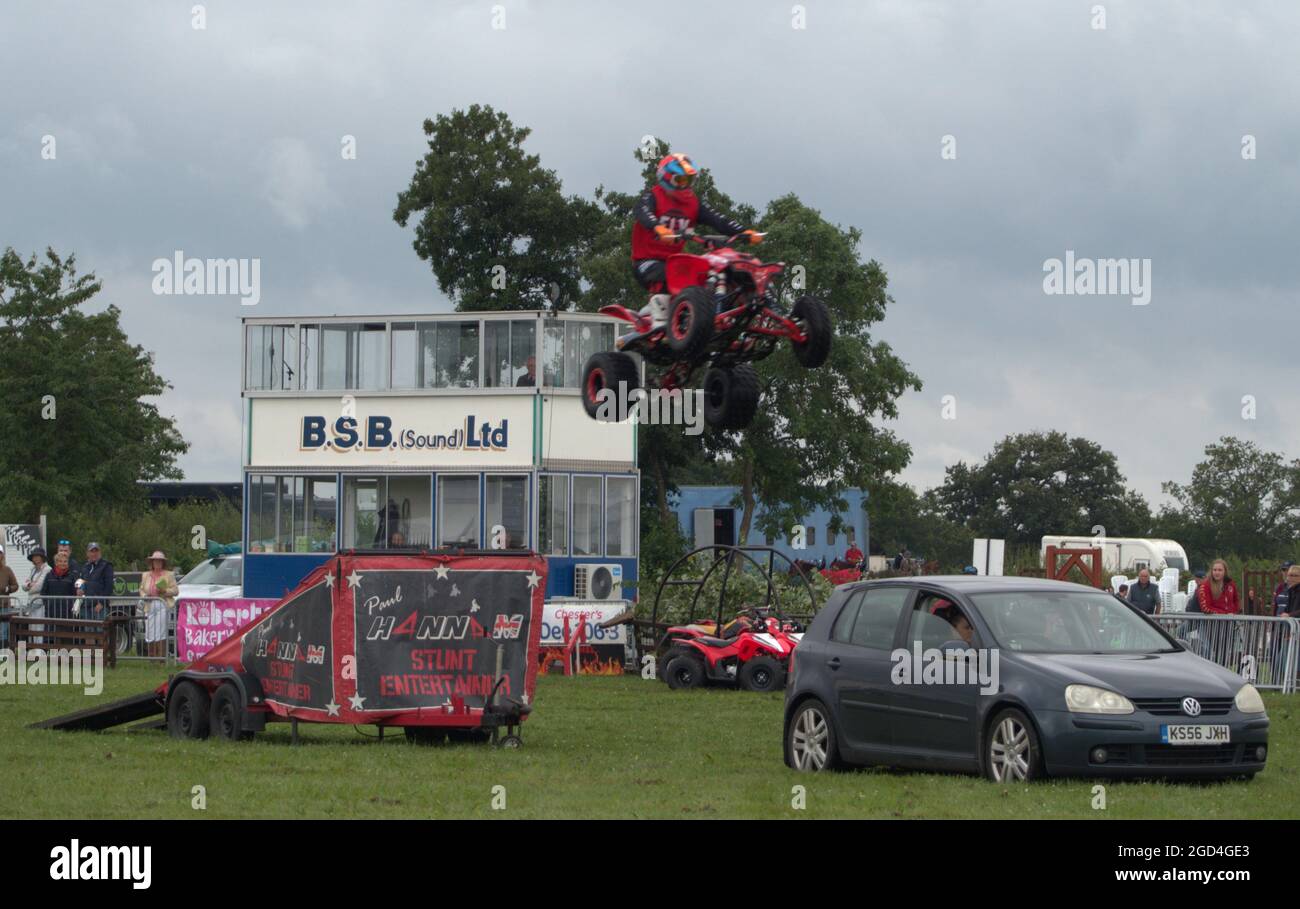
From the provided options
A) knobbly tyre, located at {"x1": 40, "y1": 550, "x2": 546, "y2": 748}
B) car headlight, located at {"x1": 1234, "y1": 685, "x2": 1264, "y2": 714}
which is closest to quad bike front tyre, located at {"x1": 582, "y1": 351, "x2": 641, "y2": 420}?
knobbly tyre, located at {"x1": 40, "y1": 550, "x2": 546, "y2": 748}

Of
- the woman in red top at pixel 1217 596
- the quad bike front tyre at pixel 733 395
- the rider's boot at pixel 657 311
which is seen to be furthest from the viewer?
the woman in red top at pixel 1217 596

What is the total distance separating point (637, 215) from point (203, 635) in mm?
15549

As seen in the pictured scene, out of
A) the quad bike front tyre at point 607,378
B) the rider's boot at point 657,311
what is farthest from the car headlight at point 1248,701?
the quad bike front tyre at point 607,378

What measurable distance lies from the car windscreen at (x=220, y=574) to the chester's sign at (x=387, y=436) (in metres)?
3.11

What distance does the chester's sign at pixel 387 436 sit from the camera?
39.7 meters

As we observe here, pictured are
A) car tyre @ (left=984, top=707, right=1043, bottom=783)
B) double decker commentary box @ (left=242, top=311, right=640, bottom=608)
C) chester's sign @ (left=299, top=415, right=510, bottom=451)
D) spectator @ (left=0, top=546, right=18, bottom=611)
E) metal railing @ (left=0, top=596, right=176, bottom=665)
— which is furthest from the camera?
chester's sign @ (left=299, top=415, right=510, bottom=451)

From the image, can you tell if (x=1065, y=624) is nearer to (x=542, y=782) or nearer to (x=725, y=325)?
(x=542, y=782)

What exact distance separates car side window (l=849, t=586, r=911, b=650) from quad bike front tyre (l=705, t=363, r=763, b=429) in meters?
4.12

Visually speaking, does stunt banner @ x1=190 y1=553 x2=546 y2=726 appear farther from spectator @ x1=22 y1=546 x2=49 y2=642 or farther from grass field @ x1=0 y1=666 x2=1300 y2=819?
spectator @ x1=22 y1=546 x2=49 y2=642

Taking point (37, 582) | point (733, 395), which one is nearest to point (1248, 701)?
point (733, 395)

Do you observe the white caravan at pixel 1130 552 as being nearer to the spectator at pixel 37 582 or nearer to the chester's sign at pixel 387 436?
the chester's sign at pixel 387 436

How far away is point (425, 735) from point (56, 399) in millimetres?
44411

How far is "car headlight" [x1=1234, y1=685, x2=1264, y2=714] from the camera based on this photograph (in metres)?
13.7

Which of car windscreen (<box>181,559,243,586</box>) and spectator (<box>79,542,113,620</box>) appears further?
car windscreen (<box>181,559,243,586</box>)
